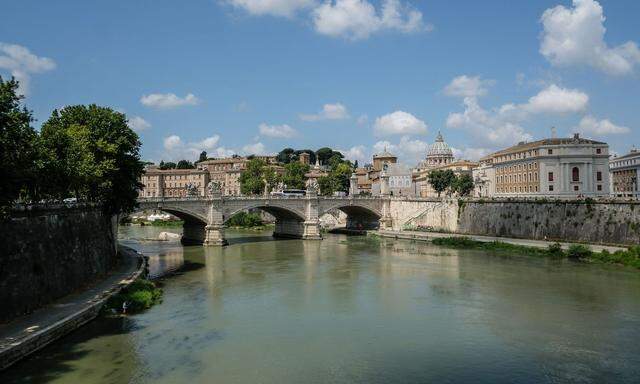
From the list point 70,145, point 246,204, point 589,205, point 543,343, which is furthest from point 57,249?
point 589,205

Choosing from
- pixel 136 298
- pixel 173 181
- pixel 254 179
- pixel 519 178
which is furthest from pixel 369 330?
pixel 173 181

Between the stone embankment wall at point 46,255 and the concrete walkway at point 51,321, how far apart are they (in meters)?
0.42

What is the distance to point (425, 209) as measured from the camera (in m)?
60.9

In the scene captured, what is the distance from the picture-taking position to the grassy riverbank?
34.0 metres

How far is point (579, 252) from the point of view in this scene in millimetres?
36531

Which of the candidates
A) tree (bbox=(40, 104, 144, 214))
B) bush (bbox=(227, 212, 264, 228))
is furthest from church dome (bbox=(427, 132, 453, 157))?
tree (bbox=(40, 104, 144, 214))

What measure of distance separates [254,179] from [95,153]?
5656 cm

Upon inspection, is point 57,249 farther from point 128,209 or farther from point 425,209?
point 425,209

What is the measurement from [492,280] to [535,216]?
64.5ft

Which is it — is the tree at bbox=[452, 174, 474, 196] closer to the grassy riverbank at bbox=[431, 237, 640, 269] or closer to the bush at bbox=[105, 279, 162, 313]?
the grassy riverbank at bbox=[431, 237, 640, 269]

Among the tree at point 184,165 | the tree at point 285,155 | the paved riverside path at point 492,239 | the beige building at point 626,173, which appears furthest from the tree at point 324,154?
the paved riverside path at point 492,239

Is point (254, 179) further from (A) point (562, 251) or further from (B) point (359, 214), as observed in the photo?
(A) point (562, 251)

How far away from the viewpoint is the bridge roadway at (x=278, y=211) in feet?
158

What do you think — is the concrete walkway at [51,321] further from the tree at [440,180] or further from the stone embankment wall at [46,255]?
the tree at [440,180]
